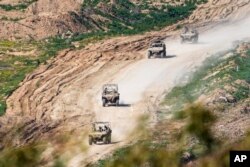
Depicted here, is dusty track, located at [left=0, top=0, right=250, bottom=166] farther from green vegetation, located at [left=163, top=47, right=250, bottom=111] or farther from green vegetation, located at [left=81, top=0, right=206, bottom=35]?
green vegetation, located at [left=81, top=0, right=206, bottom=35]

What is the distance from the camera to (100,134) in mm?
43000

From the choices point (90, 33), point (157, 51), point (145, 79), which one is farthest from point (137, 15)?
point (145, 79)

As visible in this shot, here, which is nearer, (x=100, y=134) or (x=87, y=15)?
(x=100, y=134)

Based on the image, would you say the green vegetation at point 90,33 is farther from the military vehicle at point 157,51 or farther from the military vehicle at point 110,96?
the military vehicle at point 157,51

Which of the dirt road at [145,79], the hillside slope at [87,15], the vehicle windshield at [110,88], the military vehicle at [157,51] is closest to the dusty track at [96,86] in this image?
the dirt road at [145,79]

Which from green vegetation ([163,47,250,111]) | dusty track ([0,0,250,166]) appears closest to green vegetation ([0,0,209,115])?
dusty track ([0,0,250,166])

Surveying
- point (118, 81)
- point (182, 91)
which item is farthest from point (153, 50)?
point (182, 91)

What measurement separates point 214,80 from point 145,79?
6425 mm

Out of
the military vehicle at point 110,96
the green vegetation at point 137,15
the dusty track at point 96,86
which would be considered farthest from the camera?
the green vegetation at point 137,15

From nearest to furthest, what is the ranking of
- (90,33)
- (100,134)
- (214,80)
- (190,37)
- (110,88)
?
(100,134), (110,88), (214,80), (190,37), (90,33)

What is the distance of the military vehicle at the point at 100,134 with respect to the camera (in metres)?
42.9

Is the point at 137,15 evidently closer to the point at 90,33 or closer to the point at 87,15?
the point at 87,15

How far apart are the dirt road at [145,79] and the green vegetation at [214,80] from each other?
126cm

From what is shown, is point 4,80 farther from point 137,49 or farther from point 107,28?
point 107,28
